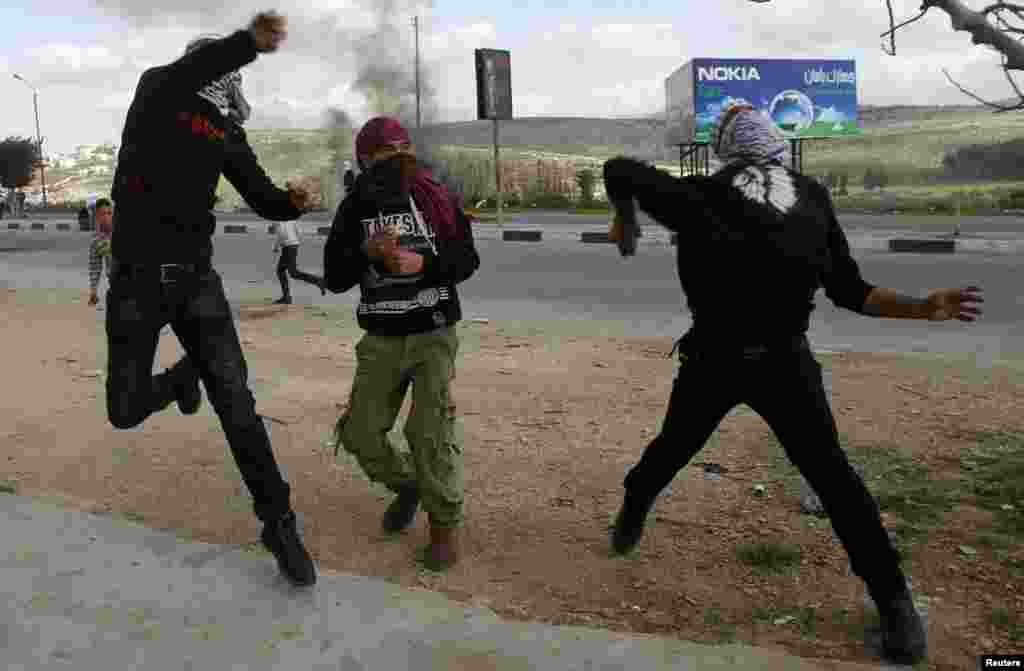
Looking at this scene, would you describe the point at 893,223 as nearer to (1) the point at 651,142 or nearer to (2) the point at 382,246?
(2) the point at 382,246

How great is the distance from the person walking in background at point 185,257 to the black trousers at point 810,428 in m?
1.37

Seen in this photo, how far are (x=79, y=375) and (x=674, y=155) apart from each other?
5589cm

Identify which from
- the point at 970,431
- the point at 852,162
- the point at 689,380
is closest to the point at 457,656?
the point at 689,380

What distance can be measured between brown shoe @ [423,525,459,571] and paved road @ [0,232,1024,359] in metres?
5.64

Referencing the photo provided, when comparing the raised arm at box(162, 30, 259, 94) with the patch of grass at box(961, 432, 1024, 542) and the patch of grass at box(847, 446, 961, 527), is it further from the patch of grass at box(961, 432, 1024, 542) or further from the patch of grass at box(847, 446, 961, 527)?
the patch of grass at box(961, 432, 1024, 542)

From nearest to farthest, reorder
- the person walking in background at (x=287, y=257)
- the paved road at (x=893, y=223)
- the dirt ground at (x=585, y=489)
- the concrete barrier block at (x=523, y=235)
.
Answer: the dirt ground at (x=585, y=489)
the person walking in background at (x=287, y=257)
the concrete barrier block at (x=523, y=235)
the paved road at (x=893, y=223)

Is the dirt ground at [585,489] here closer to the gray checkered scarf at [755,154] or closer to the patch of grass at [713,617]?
the patch of grass at [713,617]

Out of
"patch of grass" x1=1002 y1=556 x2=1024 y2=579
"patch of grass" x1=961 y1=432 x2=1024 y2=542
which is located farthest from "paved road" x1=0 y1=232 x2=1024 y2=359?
"patch of grass" x1=1002 y1=556 x2=1024 y2=579

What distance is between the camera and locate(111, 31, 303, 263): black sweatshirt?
3.33m

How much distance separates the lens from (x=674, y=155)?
61.2 meters

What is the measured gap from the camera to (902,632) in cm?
304

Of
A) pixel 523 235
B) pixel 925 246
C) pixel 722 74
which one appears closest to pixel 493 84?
pixel 523 235

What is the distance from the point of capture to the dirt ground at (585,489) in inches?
135

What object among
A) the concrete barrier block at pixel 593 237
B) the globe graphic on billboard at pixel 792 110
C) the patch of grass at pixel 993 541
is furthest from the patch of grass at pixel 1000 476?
the globe graphic on billboard at pixel 792 110
